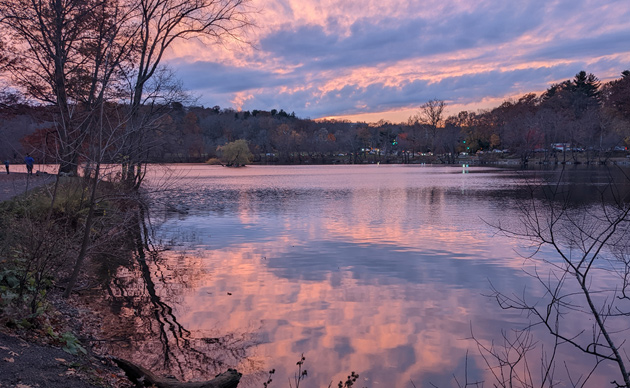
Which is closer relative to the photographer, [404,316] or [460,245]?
[404,316]

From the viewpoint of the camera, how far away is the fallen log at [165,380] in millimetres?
6469

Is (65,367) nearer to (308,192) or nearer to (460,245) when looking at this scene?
(460,245)

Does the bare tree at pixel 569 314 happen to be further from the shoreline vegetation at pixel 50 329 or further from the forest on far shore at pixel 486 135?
the forest on far shore at pixel 486 135

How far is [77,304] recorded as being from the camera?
1012cm

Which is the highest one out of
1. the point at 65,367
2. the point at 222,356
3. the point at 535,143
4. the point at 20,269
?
the point at 535,143

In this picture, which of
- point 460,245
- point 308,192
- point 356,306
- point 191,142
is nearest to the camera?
point 356,306

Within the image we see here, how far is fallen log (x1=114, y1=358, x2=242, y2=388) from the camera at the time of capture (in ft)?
21.2

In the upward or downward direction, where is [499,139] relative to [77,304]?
→ upward

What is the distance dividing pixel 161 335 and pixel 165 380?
2374mm

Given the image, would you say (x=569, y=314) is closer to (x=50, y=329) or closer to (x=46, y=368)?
(x=46, y=368)

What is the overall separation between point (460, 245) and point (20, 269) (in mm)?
13469

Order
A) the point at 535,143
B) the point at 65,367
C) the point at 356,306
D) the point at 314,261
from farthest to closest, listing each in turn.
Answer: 1. the point at 535,143
2. the point at 314,261
3. the point at 356,306
4. the point at 65,367

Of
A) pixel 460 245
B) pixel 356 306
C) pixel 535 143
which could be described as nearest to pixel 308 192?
pixel 460 245

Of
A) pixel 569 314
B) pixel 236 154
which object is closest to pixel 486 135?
pixel 236 154
